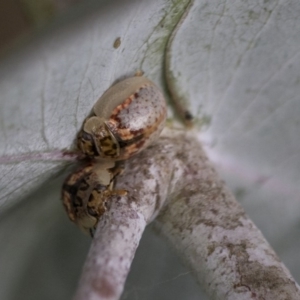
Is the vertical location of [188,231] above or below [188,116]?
below

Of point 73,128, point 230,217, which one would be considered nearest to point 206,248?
point 230,217

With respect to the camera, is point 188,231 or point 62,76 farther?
point 188,231

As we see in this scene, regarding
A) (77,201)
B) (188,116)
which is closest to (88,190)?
(77,201)

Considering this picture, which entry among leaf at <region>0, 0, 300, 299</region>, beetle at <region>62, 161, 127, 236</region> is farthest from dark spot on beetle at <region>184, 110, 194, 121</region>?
beetle at <region>62, 161, 127, 236</region>

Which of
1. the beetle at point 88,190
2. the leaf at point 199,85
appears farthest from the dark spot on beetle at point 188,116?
the beetle at point 88,190

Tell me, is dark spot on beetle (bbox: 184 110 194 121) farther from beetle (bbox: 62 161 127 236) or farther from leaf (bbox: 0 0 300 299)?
beetle (bbox: 62 161 127 236)

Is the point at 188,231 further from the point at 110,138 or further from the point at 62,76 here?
the point at 62,76

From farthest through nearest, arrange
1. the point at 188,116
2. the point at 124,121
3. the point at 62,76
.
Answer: the point at 188,116
the point at 124,121
the point at 62,76
